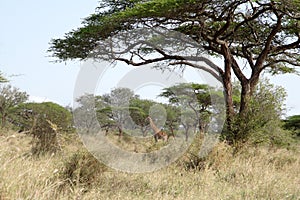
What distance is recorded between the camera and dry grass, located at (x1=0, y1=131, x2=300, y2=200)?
12.9 ft

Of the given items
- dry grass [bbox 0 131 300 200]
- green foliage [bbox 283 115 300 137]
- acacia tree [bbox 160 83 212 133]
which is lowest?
dry grass [bbox 0 131 300 200]

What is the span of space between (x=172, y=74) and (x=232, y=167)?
790 centimetres

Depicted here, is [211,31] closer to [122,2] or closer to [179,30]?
[179,30]

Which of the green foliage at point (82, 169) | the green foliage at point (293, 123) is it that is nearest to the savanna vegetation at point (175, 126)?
the green foliage at point (82, 169)

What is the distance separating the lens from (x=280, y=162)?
389 inches

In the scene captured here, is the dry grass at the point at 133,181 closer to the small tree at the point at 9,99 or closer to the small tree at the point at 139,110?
the small tree at the point at 139,110

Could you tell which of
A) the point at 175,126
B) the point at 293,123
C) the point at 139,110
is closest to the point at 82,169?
the point at 139,110

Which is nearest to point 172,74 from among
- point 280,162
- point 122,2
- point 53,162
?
point 122,2

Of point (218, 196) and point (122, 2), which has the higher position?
point (122, 2)

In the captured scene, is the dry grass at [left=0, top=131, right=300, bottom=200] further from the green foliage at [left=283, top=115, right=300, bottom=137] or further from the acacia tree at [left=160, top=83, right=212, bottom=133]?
the green foliage at [left=283, top=115, right=300, bottom=137]

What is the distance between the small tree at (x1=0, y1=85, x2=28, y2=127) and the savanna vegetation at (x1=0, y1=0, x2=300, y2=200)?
19 centimetres

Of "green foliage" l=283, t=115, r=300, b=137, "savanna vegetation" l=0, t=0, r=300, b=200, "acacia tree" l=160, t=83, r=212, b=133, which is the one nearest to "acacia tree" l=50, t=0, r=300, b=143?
"savanna vegetation" l=0, t=0, r=300, b=200

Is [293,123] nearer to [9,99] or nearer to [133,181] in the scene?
[9,99]

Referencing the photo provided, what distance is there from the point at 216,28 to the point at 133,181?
30.8 feet
